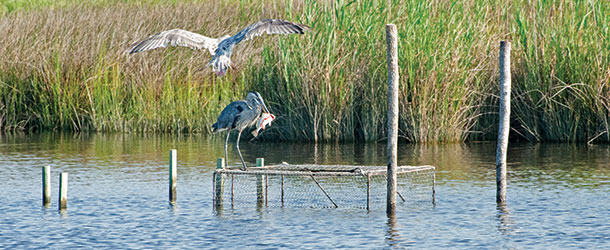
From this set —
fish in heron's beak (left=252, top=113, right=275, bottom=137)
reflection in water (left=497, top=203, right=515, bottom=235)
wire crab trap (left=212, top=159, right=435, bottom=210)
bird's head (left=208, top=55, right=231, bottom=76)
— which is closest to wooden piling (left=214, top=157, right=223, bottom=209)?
wire crab trap (left=212, top=159, right=435, bottom=210)

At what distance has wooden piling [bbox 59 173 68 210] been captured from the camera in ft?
31.5

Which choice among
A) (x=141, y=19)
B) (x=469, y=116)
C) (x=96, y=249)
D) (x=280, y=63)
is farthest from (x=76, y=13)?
(x=96, y=249)

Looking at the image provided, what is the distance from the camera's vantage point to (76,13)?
23.6 meters

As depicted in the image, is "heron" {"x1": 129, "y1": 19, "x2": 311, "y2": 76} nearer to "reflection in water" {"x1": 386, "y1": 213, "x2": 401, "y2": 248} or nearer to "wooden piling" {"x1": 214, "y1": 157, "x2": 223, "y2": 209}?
"wooden piling" {"x1": 214, "y1": 157, "x2": 223, "y2": 209}

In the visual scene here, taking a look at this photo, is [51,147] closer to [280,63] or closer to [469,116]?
[280,63]

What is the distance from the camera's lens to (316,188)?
456 inches

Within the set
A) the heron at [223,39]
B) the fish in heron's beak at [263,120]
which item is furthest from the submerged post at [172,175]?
the heron at [223,39]

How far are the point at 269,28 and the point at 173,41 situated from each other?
58.8 inches

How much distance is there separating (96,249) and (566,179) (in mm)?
6243

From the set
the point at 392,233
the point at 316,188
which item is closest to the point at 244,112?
the point at 316,188

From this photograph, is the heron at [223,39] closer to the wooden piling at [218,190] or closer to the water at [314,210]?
the water at [314,210]

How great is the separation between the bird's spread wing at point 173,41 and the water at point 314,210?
1.68 meters

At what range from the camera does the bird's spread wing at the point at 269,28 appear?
11961 millimetres

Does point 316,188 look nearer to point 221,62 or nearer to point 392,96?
point 221,62
